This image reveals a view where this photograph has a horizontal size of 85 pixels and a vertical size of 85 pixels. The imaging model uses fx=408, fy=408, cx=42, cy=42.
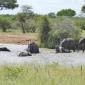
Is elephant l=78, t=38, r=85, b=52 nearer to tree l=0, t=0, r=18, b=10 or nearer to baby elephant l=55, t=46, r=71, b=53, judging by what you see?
baby elephant l=55, t=46, r=71, b=53

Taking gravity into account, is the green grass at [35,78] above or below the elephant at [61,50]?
above

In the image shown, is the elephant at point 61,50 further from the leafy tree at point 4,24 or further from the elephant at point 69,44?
the leafy tree at point 4,24

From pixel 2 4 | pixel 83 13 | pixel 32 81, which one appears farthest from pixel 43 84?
pixel 2 4

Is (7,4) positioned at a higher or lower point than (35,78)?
lower

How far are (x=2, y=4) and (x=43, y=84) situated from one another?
78.2 metres

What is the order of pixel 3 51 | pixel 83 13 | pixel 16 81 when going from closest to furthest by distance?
pixel 16 81
pixel 3 51
pixel 83 13

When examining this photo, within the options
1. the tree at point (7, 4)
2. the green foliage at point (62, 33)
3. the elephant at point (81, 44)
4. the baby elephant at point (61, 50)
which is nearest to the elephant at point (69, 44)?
the elephant at point (81, 44)

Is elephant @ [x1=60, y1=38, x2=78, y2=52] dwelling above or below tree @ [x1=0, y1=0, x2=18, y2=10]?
above

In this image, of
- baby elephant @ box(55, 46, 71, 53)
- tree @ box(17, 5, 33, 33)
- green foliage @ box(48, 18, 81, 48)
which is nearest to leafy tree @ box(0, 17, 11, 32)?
tree @ box(17, 5, 33, 33)

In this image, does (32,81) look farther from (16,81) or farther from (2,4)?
(2,4)

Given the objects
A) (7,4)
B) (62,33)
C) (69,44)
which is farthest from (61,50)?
(7,4)

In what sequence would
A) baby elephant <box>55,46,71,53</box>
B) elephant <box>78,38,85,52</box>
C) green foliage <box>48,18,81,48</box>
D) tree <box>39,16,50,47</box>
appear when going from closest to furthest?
baby elephant <box>55,46,71,53</box> → elephant <box>78,38,85,52</box> → green foliage <box>48,18,81,48</box> → tree <box>39,16,50,47</box>

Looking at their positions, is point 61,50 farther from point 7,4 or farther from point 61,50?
point 7,4

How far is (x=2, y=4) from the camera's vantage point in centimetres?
8456
